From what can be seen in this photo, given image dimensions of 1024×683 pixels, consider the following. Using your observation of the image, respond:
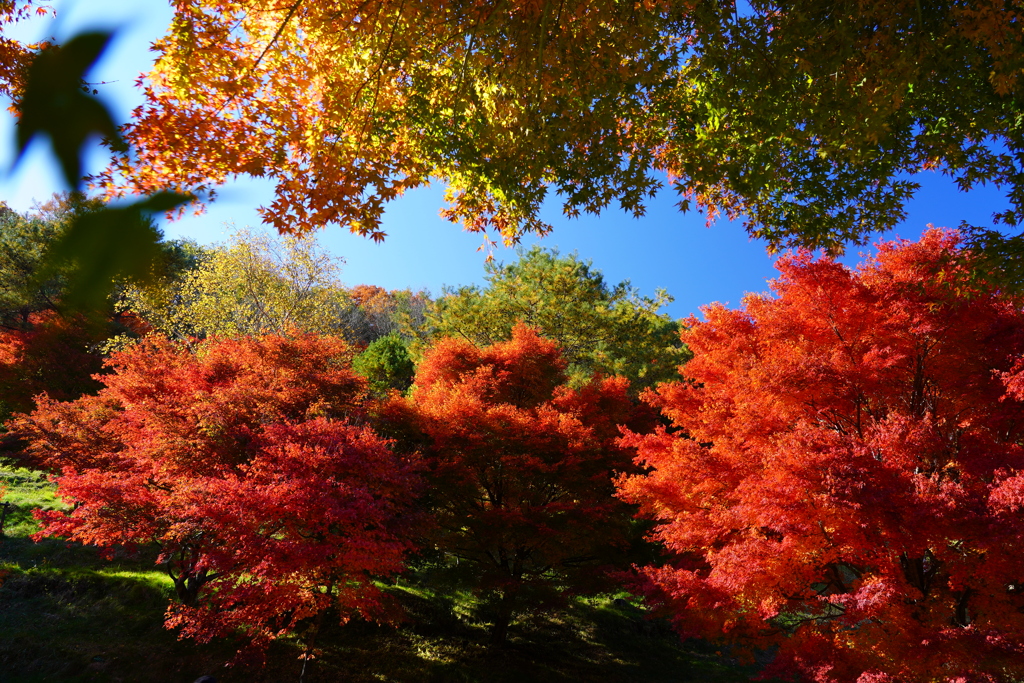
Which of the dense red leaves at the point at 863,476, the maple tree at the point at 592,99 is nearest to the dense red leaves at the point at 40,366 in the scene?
the maple tree at the point at 592,99

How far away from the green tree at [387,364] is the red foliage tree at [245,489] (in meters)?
8.58

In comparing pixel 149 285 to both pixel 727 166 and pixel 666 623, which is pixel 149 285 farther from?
pixel 666 623

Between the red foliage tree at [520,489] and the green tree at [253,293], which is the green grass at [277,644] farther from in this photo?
the green tree at [253,293]

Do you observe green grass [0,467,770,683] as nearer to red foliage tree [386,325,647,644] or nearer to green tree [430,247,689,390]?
red foliage tree [386,325,647,644]

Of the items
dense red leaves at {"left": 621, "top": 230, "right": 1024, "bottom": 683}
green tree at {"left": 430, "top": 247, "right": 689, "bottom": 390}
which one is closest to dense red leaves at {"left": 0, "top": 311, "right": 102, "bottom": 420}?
green tree at {"left": 430, "top": 247, "right": 689, "bottom": 390}

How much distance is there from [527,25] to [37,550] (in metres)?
12.7

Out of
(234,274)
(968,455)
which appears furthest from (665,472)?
(234,274)

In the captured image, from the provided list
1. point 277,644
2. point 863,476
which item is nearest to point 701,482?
point 863,476

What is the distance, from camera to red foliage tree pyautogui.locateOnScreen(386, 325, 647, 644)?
10.0 metres

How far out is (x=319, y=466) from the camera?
772cm

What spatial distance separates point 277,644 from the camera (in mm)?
9125

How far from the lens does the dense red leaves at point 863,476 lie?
5707mm

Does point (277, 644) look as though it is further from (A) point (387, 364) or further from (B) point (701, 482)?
(A) point (387, 364)

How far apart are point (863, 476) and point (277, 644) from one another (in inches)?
349
